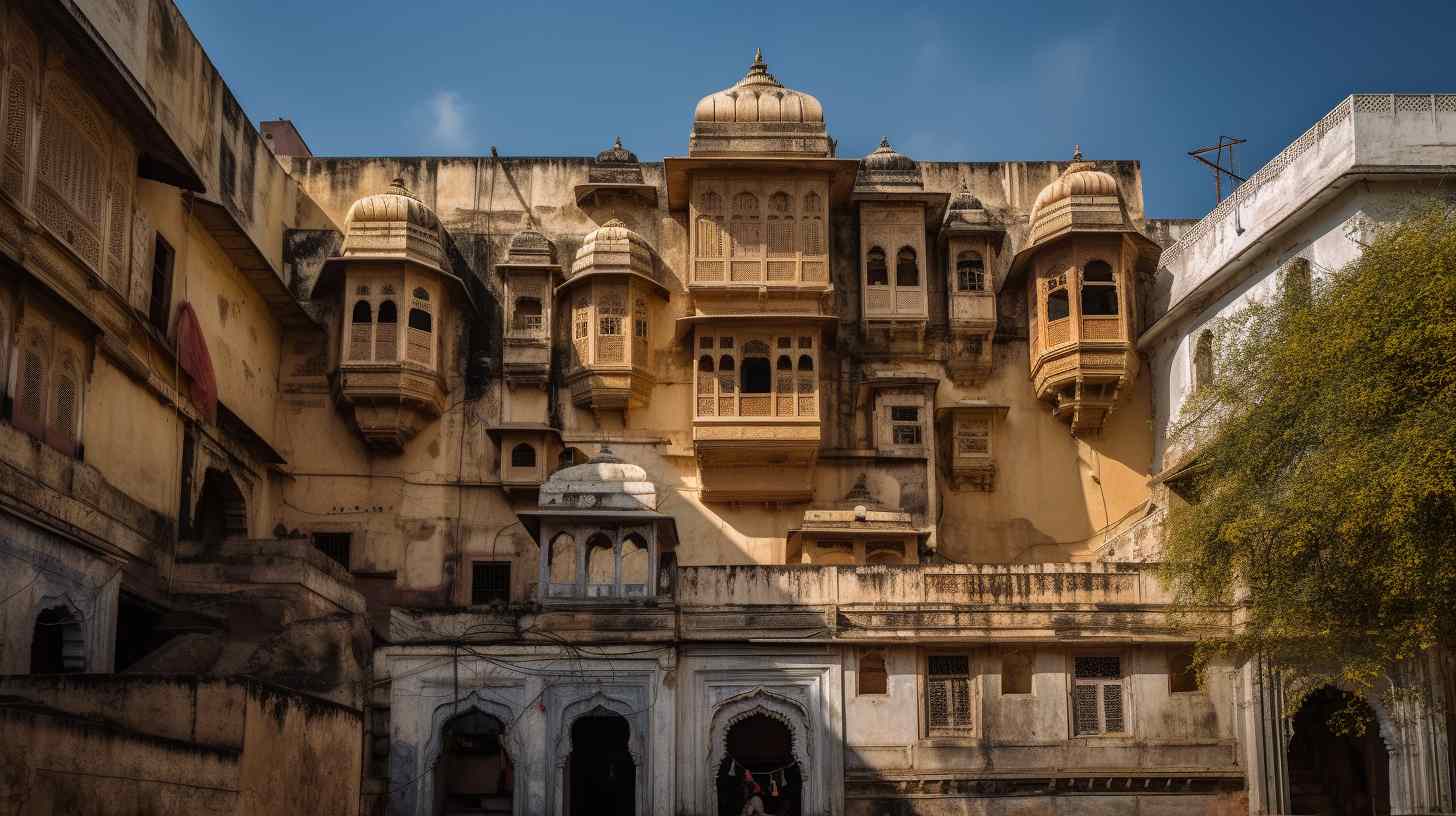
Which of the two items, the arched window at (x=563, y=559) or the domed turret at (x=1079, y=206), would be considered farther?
the domed turret at (x=1079, y=206)

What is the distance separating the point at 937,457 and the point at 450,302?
893 cm

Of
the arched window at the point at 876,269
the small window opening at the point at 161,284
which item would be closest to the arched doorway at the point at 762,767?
the arched window at the point at 876,269

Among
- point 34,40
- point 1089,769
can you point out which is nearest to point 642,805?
point 1089,769

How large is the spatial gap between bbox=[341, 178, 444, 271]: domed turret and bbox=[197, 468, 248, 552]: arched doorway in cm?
462

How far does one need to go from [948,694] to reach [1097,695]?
1.91 metres

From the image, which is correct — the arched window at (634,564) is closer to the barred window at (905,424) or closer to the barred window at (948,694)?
the barred window at (948,694)

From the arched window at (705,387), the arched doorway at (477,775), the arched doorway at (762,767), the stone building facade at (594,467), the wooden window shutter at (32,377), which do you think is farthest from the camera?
the arched window at (705,387)

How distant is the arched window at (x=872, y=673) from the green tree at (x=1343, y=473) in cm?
380

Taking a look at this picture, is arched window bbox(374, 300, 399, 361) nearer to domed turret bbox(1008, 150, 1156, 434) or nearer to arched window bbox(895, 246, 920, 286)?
arched window bbox(895, 246, 920, 286)

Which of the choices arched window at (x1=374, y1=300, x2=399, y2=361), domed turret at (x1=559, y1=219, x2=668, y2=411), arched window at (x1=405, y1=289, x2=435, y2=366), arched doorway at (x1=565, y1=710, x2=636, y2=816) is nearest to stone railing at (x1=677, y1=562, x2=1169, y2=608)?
arched doorway at (x1=565, y1=710, x2=636, y2=816)

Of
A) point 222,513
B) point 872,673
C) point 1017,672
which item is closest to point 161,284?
point 222,513

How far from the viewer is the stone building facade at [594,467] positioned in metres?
19.1

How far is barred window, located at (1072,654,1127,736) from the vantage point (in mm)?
21031

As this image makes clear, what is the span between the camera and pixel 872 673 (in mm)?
21172
